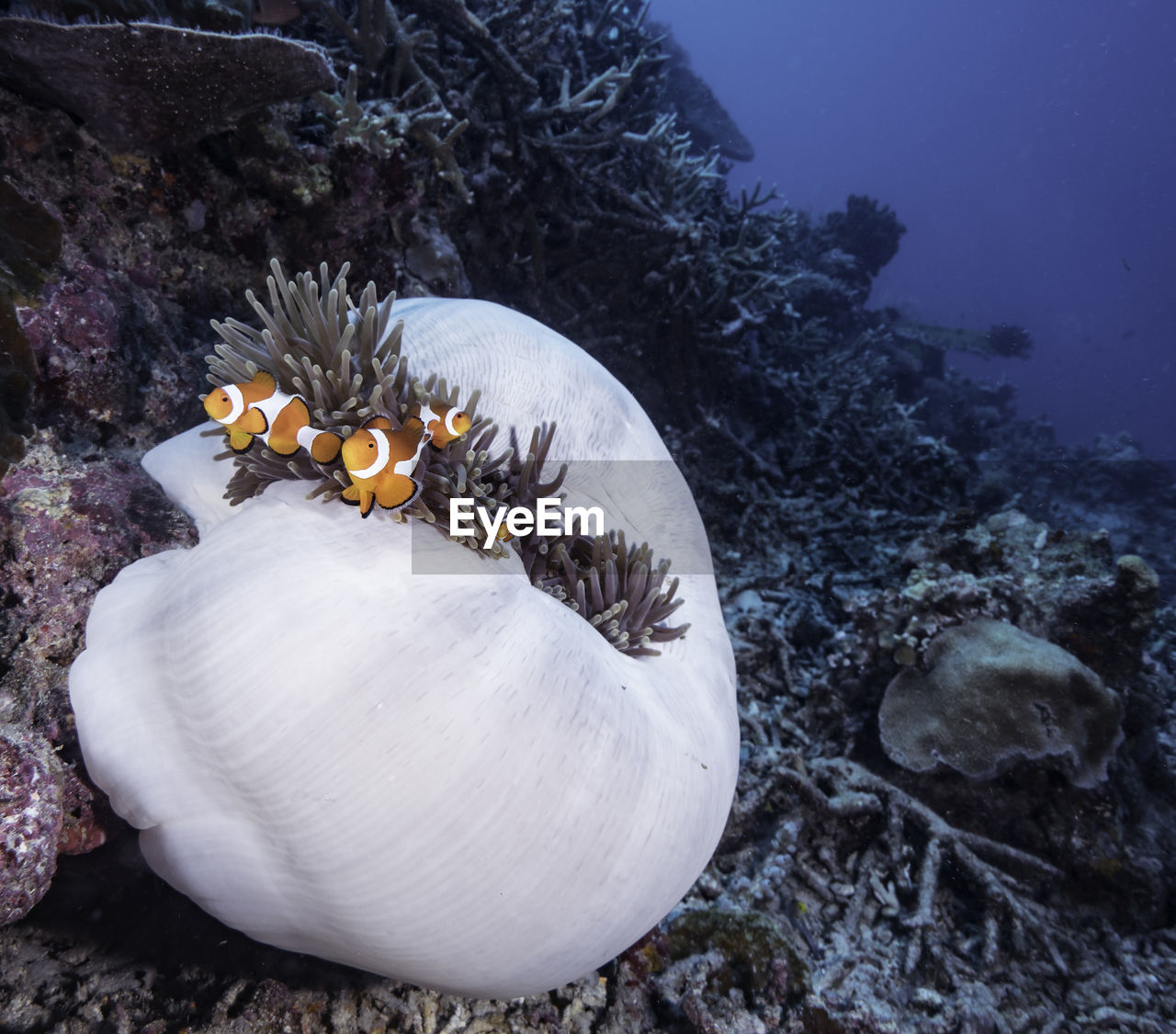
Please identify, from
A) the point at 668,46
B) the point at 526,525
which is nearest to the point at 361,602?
the point at 526,525

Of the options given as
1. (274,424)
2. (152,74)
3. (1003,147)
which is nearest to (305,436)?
(274,424)

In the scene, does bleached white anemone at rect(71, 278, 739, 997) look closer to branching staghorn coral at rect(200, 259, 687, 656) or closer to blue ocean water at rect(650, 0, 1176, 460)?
branching staghorn coral at rect(200, 259, 687, 656)

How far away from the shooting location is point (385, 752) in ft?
3.89

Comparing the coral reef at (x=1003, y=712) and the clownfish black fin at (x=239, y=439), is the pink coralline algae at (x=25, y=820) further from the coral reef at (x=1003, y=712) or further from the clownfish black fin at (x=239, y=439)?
the coral reef at (x=1003, y=712)

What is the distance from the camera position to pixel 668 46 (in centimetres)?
1084

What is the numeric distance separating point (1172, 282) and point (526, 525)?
60771 mm

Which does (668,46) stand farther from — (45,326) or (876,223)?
(45,326)

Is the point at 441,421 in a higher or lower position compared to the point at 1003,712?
higher

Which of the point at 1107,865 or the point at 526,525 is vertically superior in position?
the point at 526,525

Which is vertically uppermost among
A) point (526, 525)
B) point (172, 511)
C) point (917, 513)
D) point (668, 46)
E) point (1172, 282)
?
point (1172, 282)

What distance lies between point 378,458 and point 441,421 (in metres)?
0.24

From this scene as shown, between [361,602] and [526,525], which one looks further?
[526,525]

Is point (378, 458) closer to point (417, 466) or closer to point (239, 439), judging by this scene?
point (417, 466)

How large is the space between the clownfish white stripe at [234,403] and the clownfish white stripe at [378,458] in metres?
0.29
